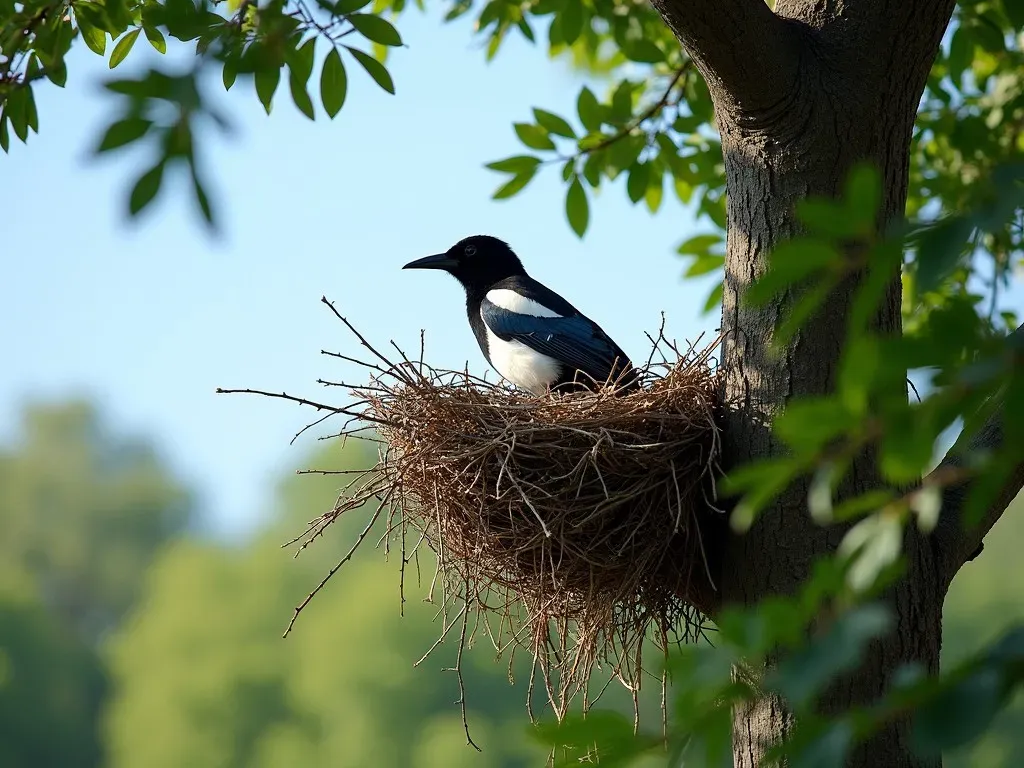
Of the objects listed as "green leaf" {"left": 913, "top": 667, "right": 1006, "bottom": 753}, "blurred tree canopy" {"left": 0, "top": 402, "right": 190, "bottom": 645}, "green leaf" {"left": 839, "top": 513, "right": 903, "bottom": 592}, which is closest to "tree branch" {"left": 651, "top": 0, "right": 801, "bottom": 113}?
"green leaf" {"left": 839, "top": 513, "right": 903, "bottom": 592}

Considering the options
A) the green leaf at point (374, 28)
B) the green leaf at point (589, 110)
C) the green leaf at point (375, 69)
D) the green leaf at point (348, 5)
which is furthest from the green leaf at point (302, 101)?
the green leaf at point (589, 110)

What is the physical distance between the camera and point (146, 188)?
1.38 m

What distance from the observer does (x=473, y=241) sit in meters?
5.87

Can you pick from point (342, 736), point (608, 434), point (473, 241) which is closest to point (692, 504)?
point (608, 434)

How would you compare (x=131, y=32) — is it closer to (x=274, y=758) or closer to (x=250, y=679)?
(x=274, y=758)

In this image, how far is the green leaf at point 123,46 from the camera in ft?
11.1

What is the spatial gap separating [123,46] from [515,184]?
1532mm

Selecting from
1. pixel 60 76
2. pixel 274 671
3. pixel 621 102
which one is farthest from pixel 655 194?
pixel 274 671

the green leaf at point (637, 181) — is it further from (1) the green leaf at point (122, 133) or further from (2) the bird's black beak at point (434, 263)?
(1) the green leaf at point (122, 133)

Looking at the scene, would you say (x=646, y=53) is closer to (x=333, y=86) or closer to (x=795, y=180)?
(x=795, y=180)

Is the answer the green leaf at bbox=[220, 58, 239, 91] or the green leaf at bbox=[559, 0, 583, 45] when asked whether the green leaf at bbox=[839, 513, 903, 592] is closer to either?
the green leaf at bbox=[220, 58, 239, 91]

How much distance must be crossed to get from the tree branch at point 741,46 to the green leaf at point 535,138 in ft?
4.89

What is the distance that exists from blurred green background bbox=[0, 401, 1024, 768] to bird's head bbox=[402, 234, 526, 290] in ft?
59.3

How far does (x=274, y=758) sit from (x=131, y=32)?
29981 millimetres
